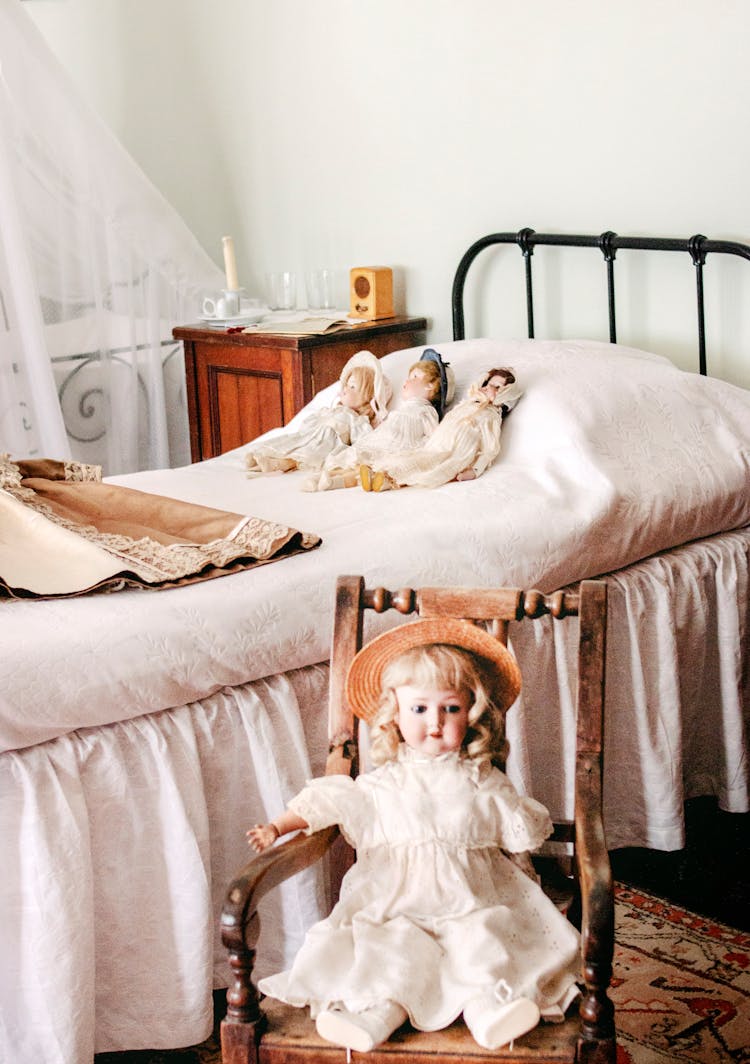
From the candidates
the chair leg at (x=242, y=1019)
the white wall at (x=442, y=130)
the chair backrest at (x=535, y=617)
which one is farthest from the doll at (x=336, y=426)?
the chair leg at (x=242, y=1019)

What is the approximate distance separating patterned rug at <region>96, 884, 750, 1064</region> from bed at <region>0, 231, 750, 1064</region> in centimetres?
16

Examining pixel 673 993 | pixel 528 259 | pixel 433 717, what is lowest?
pixel 673 993

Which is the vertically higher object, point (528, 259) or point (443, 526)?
point (528, 259)

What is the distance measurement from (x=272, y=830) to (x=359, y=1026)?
25cm

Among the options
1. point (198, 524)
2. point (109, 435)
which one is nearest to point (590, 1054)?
point (198, 524)

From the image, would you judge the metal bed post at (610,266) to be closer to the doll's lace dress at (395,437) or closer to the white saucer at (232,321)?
the doll's lace dress at (395,437)

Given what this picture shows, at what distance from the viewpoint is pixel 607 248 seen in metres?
2.93

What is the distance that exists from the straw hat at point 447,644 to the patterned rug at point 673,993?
658mm

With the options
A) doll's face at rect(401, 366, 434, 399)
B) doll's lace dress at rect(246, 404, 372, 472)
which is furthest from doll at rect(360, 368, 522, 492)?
doll's lace dress at rect(246, 404, 372, 472)

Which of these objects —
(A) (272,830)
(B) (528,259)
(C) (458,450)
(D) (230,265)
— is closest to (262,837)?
(A) (272,830)

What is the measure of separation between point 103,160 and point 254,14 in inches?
28.7

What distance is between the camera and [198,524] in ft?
7.13

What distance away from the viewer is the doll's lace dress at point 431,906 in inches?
53.4

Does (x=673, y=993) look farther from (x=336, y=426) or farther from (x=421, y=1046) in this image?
(x=336, y=426)
